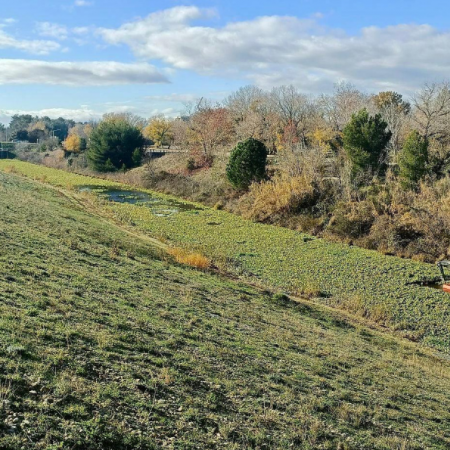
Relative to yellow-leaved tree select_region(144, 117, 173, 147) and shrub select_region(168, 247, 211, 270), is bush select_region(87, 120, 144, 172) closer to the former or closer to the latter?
yellow-leaved tree select_region(144, 117, 173, 147)

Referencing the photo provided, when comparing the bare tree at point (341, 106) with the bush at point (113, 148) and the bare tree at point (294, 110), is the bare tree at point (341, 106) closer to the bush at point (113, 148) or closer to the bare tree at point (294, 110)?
the bare tree at point (294, 110)

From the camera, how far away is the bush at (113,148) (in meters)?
70.1

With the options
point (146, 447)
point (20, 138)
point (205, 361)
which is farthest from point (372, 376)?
point (20, 138)

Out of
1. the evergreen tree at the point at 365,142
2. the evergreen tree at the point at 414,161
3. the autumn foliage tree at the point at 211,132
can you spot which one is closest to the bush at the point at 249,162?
the evergreen tree at the point at 365,142

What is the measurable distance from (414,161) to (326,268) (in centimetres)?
1262

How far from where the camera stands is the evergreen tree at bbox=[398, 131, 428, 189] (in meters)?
30.8

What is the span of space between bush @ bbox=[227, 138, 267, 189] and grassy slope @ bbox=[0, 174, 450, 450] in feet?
88.1

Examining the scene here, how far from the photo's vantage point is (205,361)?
891 cm

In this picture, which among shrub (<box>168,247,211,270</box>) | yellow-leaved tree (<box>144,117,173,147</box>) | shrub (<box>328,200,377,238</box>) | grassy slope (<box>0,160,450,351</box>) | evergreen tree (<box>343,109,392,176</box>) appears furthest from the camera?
yellow-leaved tree (<box>144,117,173,147</box>)

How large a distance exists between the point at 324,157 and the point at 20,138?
409 feet

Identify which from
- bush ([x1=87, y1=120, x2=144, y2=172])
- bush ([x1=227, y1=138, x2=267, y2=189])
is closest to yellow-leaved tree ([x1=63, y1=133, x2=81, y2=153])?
bush ([x1=87, y1=120, x2=144, y2=172])

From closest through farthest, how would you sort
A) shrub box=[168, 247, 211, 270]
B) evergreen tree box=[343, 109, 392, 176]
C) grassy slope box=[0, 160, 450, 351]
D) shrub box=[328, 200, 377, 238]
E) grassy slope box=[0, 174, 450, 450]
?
grassy slope box=[0, 174, 450, 450] < grassy slope box=[0, 160, 450, 351] < shrub box=[168, 247, 211, 270] < shrub box=[328, 200, 377, 238] < evergreen tree box=[343, 109, 392, 176]

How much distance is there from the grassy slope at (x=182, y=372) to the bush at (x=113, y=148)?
57.1 m

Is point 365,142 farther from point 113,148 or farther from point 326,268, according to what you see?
point 113,148
